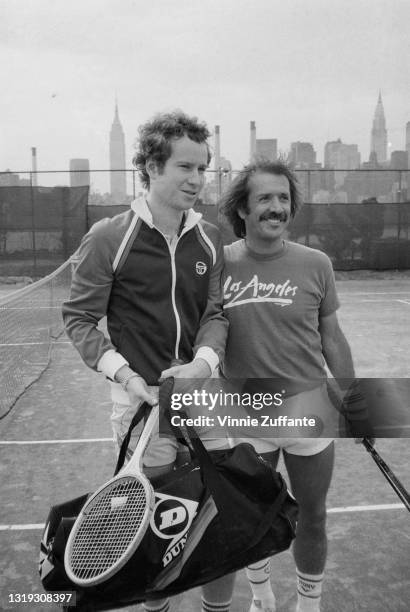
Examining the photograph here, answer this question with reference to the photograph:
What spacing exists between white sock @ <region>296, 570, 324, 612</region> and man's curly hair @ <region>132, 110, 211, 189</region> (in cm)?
179

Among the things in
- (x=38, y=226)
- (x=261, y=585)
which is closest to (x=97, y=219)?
(x=38, y=226)

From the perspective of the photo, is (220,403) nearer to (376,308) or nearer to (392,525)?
(392,525)

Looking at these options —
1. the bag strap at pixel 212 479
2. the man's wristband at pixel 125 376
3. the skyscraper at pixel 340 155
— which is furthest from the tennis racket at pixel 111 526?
the skyscraper at pixel 340 155

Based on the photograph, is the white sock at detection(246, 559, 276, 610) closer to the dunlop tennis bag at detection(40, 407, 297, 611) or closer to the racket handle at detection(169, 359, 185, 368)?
the dunlop tennis bag at detection(40, 407, 297, 611)

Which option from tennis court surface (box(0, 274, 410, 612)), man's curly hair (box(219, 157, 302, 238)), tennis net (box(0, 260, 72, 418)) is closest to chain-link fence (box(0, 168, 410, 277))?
tennis net (box(0, 260, 72, 418))

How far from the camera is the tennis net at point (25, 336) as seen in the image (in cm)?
652

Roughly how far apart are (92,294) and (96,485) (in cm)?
236

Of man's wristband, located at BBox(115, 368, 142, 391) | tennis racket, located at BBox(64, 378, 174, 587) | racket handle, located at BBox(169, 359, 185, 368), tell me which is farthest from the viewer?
racket handle, located at BBox(169, 359, 185, 368)

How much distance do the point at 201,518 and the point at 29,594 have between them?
1535 mm

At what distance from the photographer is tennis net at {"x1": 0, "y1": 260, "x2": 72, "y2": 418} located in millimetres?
6524

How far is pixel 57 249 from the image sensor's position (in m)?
18.0

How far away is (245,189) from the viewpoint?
8.43 ft

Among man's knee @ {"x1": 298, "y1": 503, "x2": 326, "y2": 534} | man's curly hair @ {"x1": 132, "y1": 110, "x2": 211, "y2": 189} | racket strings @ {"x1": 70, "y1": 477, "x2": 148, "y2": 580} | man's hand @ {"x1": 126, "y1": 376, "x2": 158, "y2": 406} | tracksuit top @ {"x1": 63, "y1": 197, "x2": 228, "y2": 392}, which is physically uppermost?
man's curly hair @ {"x1": 132, "y1": 110, "x2": 211, "y2": 189}

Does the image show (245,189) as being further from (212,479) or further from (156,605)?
(156,605)
